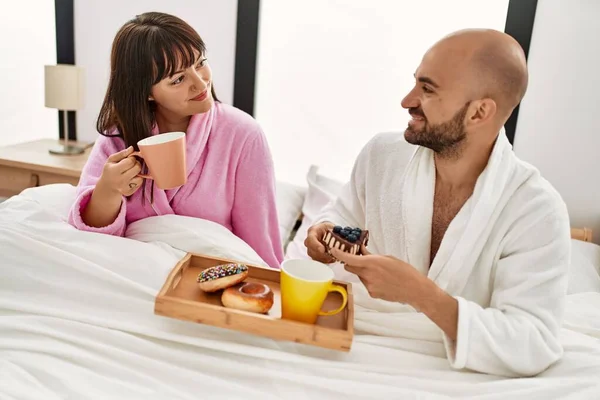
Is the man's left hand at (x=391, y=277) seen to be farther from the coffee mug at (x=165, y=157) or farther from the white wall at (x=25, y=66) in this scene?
the white wall at (x=25, y=66)

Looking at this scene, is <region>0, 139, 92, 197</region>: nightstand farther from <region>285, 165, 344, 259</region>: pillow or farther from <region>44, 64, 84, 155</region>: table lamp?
<region>285, 165, 344, 259</region>: pillow

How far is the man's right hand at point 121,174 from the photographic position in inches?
46.7

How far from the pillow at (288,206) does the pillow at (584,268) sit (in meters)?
1.08

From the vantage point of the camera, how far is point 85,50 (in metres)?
Result: 2.67

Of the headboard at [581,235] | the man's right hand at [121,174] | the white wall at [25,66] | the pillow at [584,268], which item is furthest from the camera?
the white wall at [25,66]

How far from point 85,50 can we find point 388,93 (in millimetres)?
1611

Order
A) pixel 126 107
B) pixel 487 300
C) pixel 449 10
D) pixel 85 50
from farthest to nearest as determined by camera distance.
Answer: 1. pixel 85 50
2. pixel 449 10
3. pixel 126 107
4. pixel 487 300

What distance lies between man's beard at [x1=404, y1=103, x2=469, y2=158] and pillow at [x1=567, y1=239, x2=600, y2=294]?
84cm

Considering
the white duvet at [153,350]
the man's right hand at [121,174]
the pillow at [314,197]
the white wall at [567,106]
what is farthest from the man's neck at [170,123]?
the white wall at [567,106]

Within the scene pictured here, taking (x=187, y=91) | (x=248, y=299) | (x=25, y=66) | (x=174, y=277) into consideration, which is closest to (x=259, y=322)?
(x=248, y=299)

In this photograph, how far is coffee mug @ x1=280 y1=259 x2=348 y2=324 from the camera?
89 cm

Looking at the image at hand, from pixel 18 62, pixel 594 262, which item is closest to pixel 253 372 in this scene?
pixel 594 262

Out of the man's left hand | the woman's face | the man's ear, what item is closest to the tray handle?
the man's left hand

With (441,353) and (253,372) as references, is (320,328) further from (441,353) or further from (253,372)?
(441,353)
